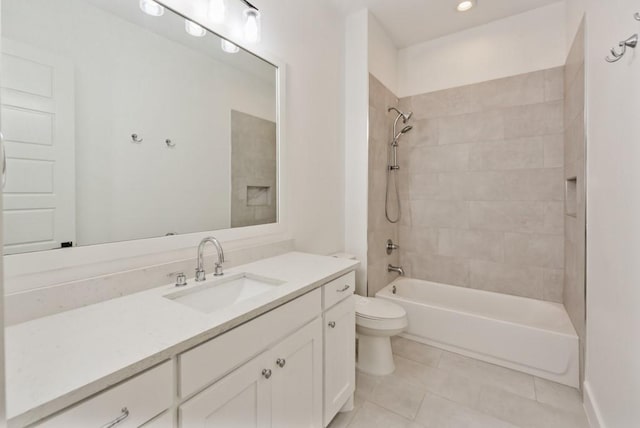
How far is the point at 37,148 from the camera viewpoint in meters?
0.93

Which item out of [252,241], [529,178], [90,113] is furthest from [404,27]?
[90,113]

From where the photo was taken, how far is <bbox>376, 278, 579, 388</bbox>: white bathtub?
194cm

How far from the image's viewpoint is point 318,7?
7.22 ft

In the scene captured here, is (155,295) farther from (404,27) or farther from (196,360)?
(404,27)

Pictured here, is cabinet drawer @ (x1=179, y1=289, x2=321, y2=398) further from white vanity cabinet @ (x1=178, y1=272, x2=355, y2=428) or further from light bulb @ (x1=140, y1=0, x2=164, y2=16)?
light bulb @ (x1=140, y1=0, x2=164, y2=16)

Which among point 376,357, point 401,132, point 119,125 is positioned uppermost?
point 401,132

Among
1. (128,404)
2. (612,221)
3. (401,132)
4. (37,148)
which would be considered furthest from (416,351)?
(37,148)

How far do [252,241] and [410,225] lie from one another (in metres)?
1.94

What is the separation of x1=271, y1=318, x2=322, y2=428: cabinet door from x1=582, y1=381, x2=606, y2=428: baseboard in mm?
1399

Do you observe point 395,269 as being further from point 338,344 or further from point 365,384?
point 338,344

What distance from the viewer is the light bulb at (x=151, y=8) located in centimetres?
119

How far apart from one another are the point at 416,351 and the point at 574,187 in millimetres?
1723

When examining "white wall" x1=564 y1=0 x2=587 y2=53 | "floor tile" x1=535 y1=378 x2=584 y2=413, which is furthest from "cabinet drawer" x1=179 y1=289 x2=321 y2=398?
"white wall" x1=564 y1=0 x2=587 y2=53

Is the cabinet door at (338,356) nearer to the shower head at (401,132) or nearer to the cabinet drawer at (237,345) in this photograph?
the cabinet drawer at (237,345)
